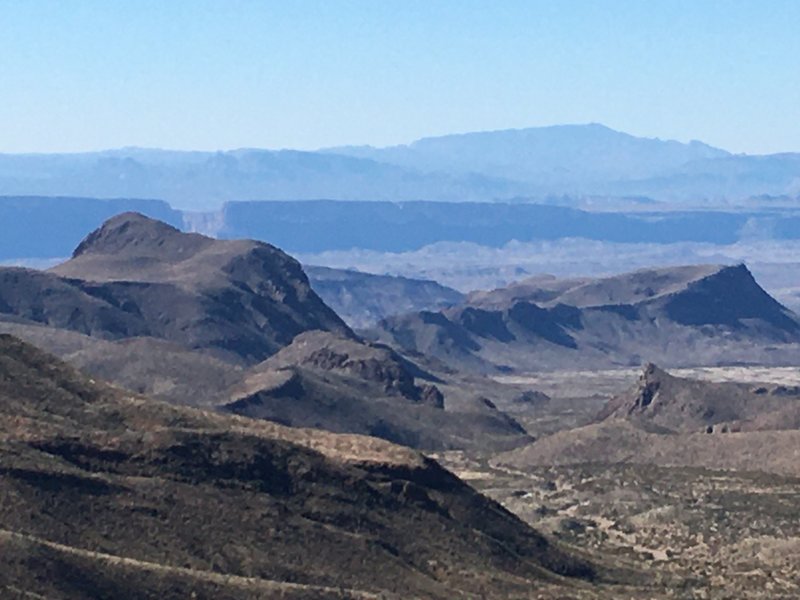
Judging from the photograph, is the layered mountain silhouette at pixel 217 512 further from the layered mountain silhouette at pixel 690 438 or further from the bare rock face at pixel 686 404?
the bare rock face at pixel 686 404

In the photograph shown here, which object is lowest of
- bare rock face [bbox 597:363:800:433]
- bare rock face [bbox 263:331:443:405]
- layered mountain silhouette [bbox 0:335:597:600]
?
bare rock face [bbox 263:331:443:405]

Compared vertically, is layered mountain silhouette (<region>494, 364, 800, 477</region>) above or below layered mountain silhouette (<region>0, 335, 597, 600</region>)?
below

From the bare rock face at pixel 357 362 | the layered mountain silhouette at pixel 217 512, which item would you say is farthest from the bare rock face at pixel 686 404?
the layered mountain silhouette at pixel 217 512

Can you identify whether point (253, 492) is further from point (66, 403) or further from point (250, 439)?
Result: point (66, 403)

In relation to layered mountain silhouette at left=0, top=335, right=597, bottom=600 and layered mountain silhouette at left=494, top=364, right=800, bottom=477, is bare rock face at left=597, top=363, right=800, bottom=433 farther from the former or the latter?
layered mountain silhouette at left=0, top=335, right=597, bottom=600

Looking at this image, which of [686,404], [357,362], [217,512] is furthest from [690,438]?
[217,512]

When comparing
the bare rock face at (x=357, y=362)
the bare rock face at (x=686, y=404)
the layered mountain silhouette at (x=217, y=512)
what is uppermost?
the layered mountain silhouette at (x=217, y=512)

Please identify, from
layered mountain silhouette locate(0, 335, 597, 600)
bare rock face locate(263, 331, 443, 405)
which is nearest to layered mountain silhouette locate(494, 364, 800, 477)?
bare rock face locate(263, 331, 443, 405)

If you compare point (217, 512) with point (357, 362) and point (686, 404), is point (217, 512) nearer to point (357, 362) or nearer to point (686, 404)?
point (686, 404)

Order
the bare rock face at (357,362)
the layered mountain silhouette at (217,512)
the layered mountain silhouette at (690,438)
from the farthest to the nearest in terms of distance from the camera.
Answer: the bare rock face at (357,362), the layered mountain silhouette at (690,438), the layered mountain silhouette at (217,512)
